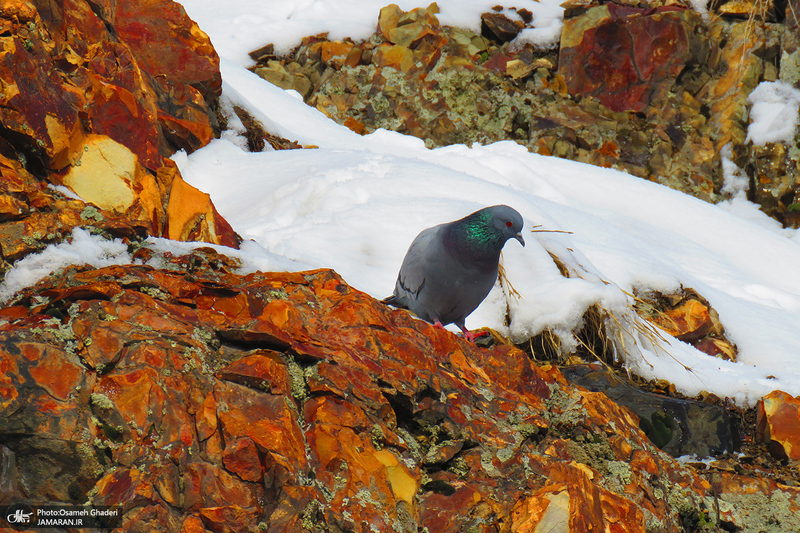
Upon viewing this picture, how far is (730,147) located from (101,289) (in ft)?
29.2

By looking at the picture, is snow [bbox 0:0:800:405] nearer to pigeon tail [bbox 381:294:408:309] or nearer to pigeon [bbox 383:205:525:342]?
pigeon tail [bbox 381:294:408:309]

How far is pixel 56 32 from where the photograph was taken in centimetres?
356

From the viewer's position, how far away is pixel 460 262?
3.24 meters

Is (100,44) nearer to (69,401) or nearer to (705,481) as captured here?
(69,401)

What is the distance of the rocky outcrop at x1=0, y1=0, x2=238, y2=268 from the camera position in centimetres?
240

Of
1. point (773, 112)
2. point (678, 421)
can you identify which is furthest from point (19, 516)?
point (773, 112)

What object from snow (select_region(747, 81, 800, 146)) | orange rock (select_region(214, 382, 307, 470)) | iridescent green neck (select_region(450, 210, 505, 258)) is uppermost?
orange rock (select_region(214, 382, 307, 470))

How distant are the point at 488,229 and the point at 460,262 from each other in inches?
9.2

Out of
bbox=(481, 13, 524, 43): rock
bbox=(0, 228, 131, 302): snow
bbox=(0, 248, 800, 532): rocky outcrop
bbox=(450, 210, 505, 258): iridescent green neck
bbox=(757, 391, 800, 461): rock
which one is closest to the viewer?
bbox=(0, 248, 800, 532): rocky outcrop

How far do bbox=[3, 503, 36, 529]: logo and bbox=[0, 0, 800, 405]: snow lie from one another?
2.83 feet

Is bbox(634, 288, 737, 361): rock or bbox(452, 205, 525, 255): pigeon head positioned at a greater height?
bbox(452, 205, 525, 255): pigeon head

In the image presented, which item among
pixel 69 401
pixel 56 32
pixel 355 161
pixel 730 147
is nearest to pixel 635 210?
pixel 355 161

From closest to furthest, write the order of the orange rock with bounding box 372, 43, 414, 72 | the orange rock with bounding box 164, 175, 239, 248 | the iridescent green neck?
the iridescent green neck
the orange rock with bounding box 164, 175, 239, 248
the orange rock with bounding box 372, 43, 414, 72

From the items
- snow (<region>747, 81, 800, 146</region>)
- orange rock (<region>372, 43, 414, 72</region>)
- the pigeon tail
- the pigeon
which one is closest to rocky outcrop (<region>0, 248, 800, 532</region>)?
the pigeon
